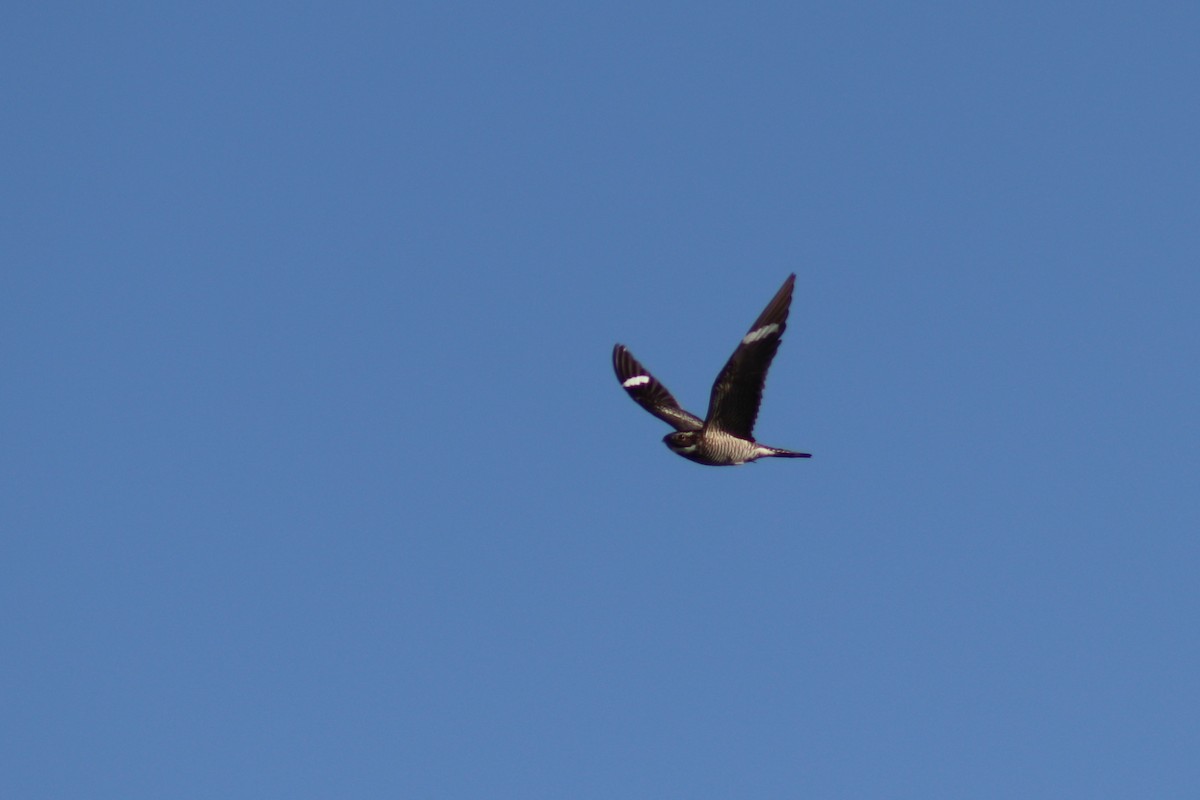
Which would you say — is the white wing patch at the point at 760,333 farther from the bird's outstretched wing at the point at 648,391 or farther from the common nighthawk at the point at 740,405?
the bird's outstretched wing at the point at 648,391

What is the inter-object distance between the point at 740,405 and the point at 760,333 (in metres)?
0.98

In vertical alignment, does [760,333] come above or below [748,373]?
above

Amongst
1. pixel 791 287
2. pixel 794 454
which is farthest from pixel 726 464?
pixel 791 287

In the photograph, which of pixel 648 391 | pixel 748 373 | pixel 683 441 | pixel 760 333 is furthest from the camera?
pixel 648 391

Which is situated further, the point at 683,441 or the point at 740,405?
the point at 683,441

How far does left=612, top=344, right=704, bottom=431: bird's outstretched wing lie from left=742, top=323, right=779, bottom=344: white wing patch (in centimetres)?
251

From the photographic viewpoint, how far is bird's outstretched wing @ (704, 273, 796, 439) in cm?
1554

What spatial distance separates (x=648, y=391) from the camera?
63.4 ft

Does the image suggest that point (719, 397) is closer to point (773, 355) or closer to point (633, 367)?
point (773, 355)

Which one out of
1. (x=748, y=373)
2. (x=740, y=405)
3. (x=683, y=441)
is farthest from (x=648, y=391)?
(x=748, y=373)

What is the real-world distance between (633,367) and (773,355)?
4441 mm

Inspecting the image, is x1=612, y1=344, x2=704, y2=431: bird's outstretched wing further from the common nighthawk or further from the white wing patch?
the white wing patch

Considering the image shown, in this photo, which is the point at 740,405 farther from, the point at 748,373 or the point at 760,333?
the point at 760,333

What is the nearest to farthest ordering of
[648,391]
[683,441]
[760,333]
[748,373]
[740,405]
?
1. [760,333]
2. [748,373]
3. [740,405]
4. [683,441]
5. [648,391]
